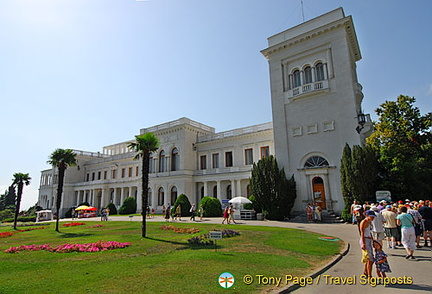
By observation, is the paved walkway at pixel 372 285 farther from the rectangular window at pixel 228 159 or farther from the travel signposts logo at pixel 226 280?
the rectangular window at pixel 228 159

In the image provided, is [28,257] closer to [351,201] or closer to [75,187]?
[351,201]

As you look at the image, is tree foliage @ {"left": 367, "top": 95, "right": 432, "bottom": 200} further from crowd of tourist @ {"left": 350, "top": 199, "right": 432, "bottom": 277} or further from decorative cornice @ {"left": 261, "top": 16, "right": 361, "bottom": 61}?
crowd of tourist @ {"left": 350, "top": 199, "right": 432, "bottom": 277}

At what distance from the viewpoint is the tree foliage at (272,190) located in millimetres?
23953

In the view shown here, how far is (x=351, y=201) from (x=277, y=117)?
1119cm

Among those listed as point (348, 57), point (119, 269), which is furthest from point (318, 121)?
point (119, 269)

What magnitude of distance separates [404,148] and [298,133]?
10267mm

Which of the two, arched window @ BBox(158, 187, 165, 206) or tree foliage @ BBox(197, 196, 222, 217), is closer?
tree foliage @ BBox(197, 196, 222, 217)

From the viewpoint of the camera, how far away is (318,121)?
82.7ft

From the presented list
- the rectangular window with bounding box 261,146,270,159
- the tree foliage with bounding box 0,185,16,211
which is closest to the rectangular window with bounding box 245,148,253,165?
the rectangular window with bounding box 261,146,270,159

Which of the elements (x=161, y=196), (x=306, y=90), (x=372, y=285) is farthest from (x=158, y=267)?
(x=161, y=196)

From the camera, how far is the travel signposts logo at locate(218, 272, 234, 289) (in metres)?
6.12

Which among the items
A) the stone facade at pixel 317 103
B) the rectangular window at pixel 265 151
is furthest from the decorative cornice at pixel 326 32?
the rectangular window at pixel 265 151

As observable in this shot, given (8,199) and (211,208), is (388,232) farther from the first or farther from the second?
(8,199)

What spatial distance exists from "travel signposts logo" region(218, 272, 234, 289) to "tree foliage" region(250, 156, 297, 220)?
1794 centimetres
